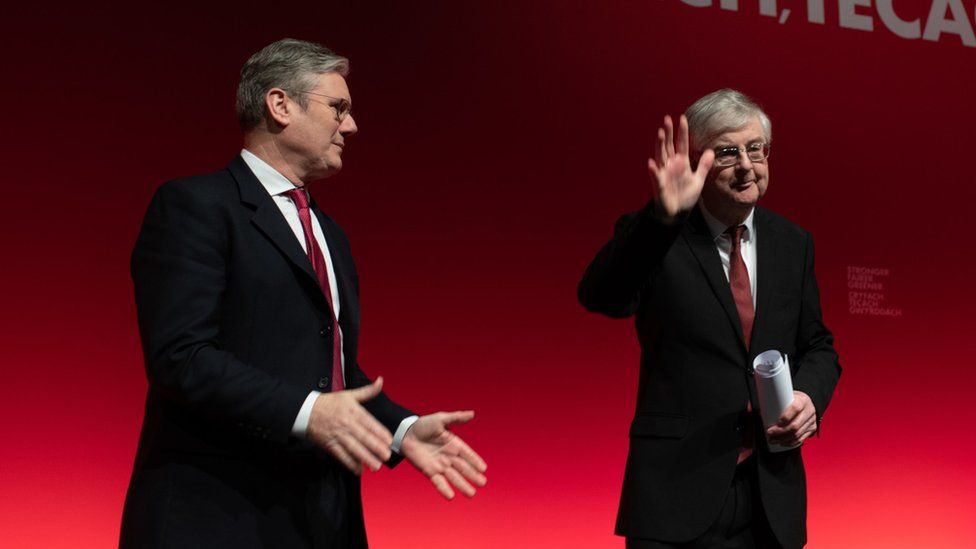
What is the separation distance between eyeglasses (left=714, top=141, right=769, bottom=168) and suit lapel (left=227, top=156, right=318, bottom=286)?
1021 millimetres

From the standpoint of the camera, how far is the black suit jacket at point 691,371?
89.0 inches

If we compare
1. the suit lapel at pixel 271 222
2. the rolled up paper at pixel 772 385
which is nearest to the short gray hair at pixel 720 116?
the rolled up paper at pixel 772 385

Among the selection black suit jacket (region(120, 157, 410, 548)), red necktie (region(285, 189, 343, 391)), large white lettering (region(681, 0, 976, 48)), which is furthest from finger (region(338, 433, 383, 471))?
large white lettering (region(681, 0, 976, 48))

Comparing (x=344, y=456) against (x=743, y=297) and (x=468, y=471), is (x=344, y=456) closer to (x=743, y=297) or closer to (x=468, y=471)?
(x=468, y=471)

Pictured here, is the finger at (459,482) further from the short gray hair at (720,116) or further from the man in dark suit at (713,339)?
the short gray hair at (720,116)

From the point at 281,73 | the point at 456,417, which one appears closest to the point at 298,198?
the point at 281,73

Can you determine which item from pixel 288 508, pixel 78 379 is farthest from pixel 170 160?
pixel 288 508

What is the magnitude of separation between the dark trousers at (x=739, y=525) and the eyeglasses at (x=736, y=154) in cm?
66

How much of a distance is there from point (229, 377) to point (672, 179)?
3.05 feet

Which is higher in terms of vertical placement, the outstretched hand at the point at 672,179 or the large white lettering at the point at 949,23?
the large white lettering at the point at 949,23

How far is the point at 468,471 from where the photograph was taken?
1.90 m

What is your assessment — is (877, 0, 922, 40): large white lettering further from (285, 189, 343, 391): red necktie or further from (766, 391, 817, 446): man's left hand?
(285, 189, 343, 391): red necktie

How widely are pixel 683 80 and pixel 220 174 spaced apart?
244 cm

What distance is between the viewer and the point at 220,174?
2.03 metres
